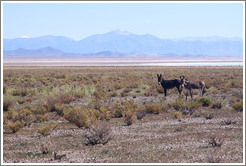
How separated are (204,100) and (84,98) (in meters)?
7.67

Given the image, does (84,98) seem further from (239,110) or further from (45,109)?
(239,110)

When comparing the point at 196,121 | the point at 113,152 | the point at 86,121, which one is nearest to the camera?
the point at 113,152

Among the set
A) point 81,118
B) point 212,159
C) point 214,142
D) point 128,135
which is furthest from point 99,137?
point 212,159

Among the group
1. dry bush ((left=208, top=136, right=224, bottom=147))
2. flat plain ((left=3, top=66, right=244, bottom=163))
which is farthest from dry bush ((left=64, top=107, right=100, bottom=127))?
dry bush ((left=208, top=136, right=224, bottom=147))

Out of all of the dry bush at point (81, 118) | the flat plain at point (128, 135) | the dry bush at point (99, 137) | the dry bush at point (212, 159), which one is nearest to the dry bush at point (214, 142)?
the flat plain at point (128, 135)

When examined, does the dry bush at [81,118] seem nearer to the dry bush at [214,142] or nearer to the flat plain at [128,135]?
the flat plain at [128,135]

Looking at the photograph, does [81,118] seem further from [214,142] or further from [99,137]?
[214,142]

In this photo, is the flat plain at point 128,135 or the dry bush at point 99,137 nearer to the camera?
the flat plain at point 128,135

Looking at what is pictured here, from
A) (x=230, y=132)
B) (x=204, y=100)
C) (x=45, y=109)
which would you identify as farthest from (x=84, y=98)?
(x=230, y=132)

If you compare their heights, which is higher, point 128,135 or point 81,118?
point 81,118

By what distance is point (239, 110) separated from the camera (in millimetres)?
16828

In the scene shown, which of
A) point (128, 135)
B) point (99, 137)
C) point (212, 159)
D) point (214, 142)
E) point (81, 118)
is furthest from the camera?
point (81, 118)

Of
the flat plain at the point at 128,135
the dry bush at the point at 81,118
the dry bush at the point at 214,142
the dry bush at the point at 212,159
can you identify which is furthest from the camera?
the dry bush at the point at 81,118

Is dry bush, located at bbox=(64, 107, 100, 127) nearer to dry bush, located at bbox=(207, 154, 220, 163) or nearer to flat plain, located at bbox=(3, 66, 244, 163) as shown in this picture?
flat plain, located at bbox=(3, 66, 244, 163)
